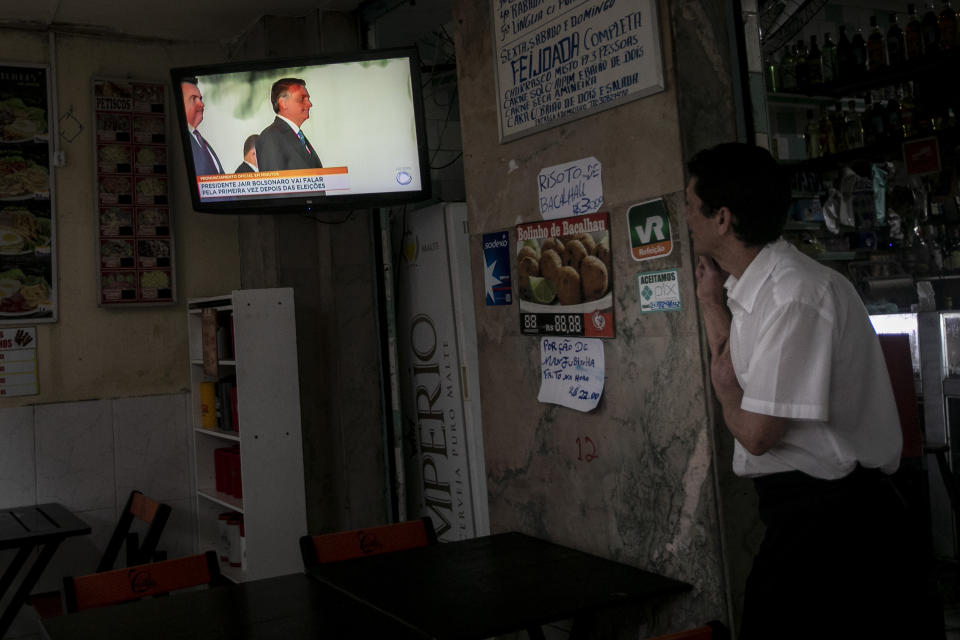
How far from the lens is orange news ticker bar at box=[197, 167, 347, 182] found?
13.0 feet

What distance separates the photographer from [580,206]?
2721 millimetres

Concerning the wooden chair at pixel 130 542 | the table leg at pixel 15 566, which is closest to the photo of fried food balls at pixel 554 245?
the wooden chair at pixel 130 542

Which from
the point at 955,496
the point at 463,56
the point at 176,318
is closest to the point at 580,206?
the point at 463,56

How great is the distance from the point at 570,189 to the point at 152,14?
2.84m

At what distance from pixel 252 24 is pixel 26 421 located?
2.33m

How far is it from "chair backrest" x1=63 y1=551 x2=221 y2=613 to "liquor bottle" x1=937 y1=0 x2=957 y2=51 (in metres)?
4.27

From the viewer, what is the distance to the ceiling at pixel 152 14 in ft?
14.3

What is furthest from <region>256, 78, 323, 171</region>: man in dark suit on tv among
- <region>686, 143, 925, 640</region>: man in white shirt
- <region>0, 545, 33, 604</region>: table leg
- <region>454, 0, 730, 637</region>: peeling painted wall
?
<region>686, 143, 925, 640</region>: man in white shirt

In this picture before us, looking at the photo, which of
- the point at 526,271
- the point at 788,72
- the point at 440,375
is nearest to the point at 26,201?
the point at 440,375

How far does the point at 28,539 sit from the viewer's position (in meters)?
3.60

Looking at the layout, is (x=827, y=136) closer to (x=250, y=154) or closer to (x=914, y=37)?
(x=914, y=37)

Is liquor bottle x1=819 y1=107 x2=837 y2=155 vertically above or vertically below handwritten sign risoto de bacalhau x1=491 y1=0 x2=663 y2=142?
above

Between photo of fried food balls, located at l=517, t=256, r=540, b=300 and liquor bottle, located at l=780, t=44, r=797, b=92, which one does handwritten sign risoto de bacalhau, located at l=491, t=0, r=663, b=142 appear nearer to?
photo of fried food balls, located at l=517, t=256, r=540, b=300

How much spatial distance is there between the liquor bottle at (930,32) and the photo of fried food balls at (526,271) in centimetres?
289
